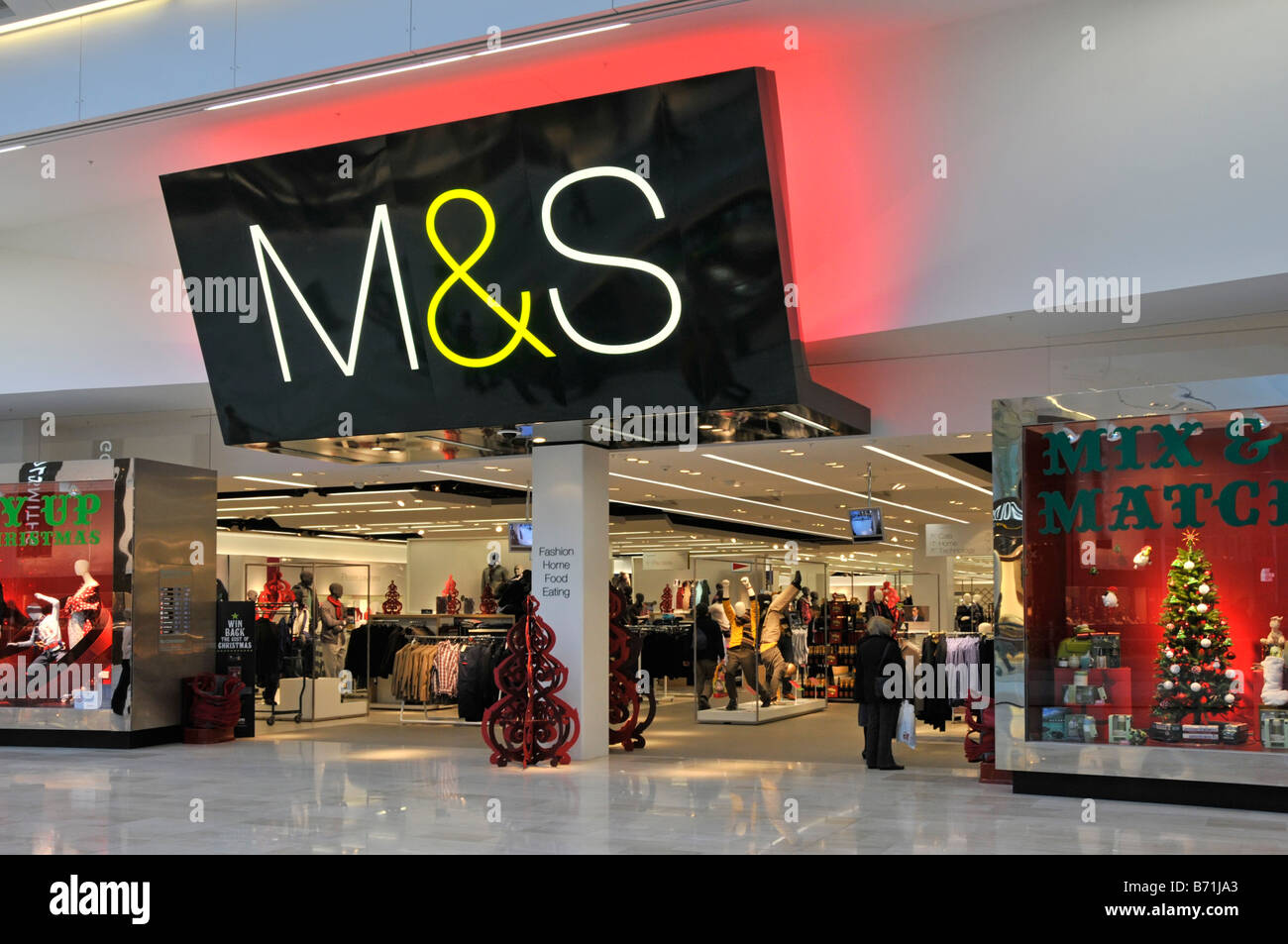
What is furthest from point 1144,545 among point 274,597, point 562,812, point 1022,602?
point 274,597

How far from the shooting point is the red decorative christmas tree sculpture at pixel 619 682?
41.8 feet

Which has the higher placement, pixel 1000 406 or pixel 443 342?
pixel 443 342

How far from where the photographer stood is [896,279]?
1040 cm

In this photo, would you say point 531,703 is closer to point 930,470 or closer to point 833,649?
point 930,470

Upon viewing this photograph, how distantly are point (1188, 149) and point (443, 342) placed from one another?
5.91m

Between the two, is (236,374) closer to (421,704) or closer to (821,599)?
(421,704)

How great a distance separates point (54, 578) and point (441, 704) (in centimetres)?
522

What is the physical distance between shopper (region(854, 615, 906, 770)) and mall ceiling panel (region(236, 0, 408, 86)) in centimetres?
653

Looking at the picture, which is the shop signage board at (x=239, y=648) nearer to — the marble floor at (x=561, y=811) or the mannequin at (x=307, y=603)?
the marble floor at (x=561, y=811)

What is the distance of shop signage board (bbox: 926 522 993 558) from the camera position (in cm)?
1920

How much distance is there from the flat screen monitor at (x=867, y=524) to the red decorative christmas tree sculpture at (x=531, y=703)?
13.4ft

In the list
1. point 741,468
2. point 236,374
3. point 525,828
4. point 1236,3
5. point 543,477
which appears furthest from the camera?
point 741,468

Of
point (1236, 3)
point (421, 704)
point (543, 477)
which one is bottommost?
point (421, 704)
